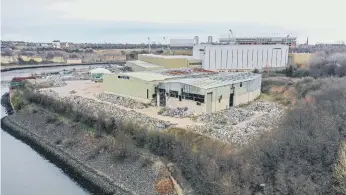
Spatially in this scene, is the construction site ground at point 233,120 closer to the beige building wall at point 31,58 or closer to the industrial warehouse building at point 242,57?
the industrial warehouse building at point 242,57

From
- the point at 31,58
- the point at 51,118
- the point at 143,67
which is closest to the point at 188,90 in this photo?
the point at 51,118

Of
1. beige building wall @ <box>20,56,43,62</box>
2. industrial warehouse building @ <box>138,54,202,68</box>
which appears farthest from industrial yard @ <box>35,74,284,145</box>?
beige building wall @ <box>20,56,43,62</box>

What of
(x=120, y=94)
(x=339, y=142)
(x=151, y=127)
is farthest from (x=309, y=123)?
(x=120, y=94)

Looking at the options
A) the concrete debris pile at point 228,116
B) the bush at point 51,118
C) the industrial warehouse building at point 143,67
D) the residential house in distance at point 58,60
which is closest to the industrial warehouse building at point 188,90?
the concrete debris pile at point 228,116

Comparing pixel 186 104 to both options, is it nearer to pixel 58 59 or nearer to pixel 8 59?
pixel 8 59

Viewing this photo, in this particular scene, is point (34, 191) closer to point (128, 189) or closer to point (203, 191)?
point (128, 189)
